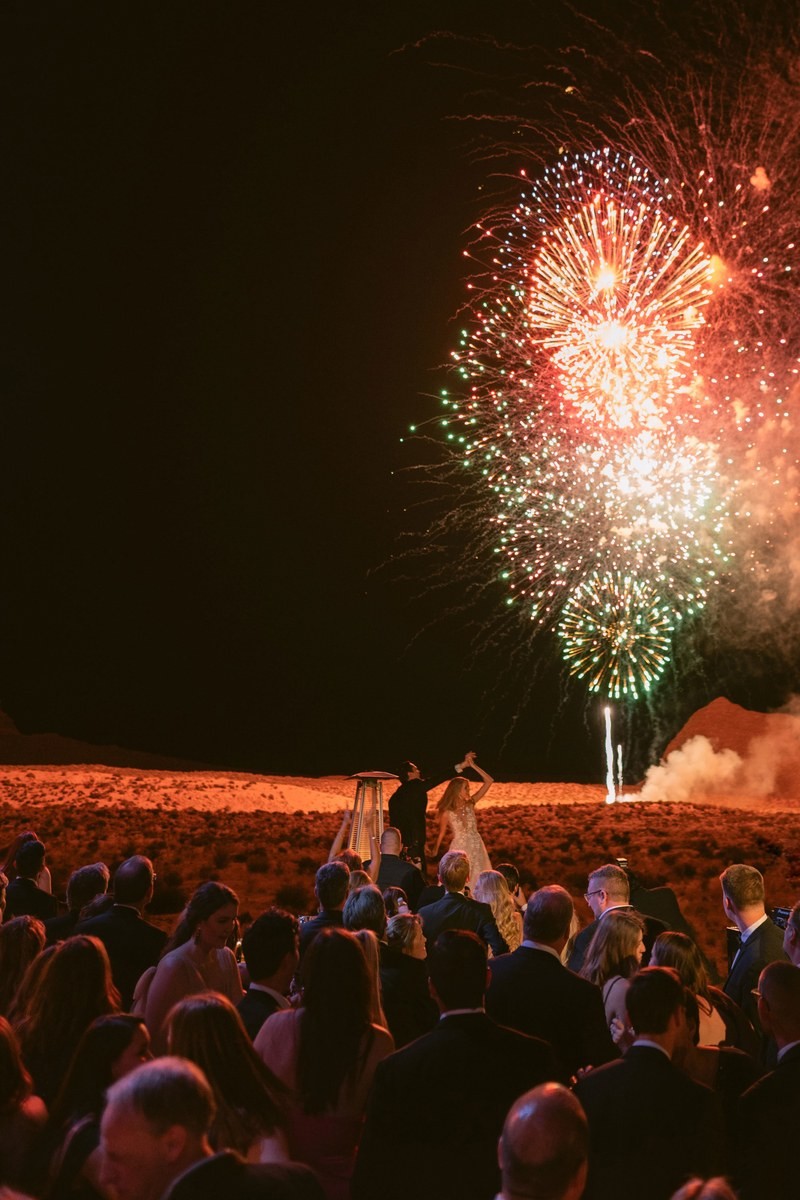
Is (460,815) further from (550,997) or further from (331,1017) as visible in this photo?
(331,1017)

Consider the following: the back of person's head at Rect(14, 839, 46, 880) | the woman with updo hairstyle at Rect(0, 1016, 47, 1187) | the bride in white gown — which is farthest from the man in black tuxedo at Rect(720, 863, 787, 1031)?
the bride in white gown

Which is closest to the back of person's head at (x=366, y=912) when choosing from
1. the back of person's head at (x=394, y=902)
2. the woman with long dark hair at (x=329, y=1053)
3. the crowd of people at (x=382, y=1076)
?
the crowd of people at (x=382, y=1076)

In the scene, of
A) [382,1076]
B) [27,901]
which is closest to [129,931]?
[27,901]

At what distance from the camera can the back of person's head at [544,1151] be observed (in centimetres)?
290

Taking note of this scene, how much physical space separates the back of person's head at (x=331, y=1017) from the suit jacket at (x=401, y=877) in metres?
5.93

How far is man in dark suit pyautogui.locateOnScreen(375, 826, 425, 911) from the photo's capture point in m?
10.6

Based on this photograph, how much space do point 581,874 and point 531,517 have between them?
11.1 m

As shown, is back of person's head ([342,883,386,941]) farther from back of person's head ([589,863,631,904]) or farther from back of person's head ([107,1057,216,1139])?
back of person's head ([107,1057,216,1139])

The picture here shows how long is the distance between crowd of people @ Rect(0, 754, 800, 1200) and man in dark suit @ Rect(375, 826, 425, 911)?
4.71m

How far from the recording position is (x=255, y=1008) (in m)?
4.89

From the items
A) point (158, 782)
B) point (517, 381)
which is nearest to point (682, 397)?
point (517, 381)

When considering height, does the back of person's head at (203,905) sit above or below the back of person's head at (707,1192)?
above

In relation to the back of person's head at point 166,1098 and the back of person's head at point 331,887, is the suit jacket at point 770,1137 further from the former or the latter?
the back of person's head at point 331,887

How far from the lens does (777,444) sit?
3181 cm
